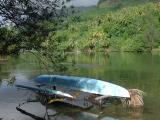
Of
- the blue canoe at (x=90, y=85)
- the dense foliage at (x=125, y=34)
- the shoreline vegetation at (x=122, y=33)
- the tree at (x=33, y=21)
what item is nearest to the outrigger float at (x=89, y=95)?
the blue canoe at (x=90, y=85)

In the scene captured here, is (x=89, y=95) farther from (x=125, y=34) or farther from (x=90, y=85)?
(x=125, y=34)

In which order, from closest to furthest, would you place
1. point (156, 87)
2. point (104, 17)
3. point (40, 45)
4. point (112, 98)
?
point (40, 45), point (112, 98), point (156, 87), point (104, 17)

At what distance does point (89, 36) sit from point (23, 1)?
15798 cm

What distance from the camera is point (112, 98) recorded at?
29906 mm

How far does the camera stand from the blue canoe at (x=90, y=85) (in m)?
29.8

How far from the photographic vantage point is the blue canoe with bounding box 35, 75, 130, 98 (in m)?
29.8

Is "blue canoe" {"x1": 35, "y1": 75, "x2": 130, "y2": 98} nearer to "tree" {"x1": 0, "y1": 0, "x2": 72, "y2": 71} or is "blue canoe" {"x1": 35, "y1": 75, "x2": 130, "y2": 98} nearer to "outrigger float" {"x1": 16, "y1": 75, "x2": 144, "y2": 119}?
"outrigger float" {"x1": 16, "y1": 75, "x2": 144, "y2": 119}

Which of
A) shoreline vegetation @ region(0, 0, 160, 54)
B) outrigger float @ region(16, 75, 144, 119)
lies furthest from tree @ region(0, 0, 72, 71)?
shoreline vegetation @ region(0, 0, 160, 54)

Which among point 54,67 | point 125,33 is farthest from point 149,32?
point 54,67

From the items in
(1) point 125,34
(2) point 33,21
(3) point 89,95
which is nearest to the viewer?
(2) point 33,21

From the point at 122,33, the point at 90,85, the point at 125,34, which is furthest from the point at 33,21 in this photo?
the point at 122,33

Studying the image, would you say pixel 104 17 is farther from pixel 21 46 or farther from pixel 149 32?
pixel 21 46

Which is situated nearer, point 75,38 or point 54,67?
point 54,67

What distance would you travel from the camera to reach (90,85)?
31.9 m
